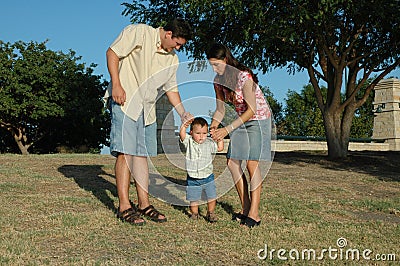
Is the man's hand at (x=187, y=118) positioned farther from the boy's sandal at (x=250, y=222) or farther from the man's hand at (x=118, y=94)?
the boy's sandal at (x=250, y=222)

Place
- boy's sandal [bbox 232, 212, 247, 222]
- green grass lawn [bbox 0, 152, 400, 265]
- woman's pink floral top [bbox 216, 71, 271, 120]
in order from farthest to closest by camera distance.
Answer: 1. boy's sandal [bbox 232, 212, 247, 222]
2. woman's pink floral top [bbox 216, 71, 271, 120]
3. green grass lawn [bbox 0, 152, 400, 265]

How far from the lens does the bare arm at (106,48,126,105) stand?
4875 mm

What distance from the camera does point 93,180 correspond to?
839 cm

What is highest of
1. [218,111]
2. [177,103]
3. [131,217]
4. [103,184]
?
[177,103]

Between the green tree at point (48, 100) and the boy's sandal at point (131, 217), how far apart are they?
2100cm

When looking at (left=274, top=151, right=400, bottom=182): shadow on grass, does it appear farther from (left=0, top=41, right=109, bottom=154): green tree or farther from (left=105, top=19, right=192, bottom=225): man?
(left=0, top=41, right=109, bottom=154): green tree

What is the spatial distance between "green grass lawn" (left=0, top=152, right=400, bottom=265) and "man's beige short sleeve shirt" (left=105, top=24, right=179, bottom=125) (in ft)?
4.21

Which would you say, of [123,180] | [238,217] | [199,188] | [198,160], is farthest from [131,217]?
[238,217]

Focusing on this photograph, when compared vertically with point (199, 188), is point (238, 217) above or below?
below


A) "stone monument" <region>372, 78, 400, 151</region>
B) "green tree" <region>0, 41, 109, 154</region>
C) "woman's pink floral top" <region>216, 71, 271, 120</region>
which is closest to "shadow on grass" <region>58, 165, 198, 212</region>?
"woman's pink floral top" <region>216, 71, 271, 120</region>

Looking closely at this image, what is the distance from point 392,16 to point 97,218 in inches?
415

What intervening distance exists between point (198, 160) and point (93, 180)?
3.65 meters

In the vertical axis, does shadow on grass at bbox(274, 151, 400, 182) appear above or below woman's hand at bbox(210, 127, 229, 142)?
below

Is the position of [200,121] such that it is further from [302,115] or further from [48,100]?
[302,115]
